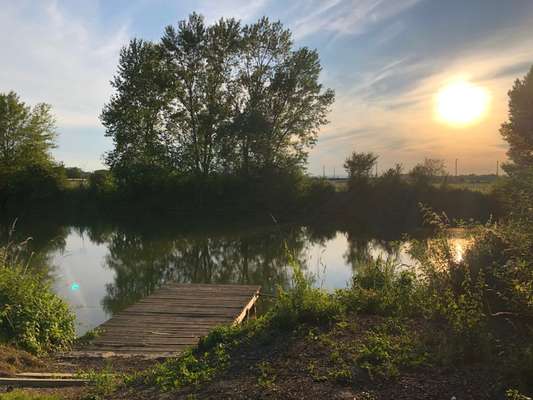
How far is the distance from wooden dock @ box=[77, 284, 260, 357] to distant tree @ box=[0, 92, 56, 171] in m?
32.4

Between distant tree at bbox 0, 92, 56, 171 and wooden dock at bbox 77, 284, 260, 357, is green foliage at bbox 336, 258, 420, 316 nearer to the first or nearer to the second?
wooden dock at bbox 77, 284, 260, 357

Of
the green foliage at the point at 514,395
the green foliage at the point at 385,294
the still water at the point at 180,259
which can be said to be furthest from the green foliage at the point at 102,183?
the green foliage at the point at 514,395

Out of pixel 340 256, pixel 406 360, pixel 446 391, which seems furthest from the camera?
pixel 340 256

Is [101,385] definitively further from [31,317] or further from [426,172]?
[426,172]

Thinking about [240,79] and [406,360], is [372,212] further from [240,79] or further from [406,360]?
[406,360]

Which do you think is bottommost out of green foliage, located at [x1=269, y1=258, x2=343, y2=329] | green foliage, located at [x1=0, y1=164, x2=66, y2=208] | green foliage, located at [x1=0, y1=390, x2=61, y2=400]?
green foliage, located at [x1=0, y1=390, x2=61, y2=400]

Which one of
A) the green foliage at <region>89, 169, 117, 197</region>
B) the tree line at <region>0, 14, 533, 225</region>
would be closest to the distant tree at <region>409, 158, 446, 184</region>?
the tree line at <region>0, 14, 533, 225</region>

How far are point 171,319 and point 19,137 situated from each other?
120ft

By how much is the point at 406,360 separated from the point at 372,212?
3034cm

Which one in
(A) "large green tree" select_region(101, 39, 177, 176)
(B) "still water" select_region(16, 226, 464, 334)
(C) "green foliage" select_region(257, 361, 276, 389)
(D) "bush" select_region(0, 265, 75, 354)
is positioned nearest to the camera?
(C) "green foliage" select_region(257, 361, 276, 389)

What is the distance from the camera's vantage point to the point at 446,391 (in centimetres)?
346

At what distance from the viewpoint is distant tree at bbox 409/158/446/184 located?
32469 mm

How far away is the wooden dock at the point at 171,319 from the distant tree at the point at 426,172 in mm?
23975

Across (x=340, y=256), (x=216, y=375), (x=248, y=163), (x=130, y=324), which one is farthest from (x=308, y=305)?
(x=248, y=163)
